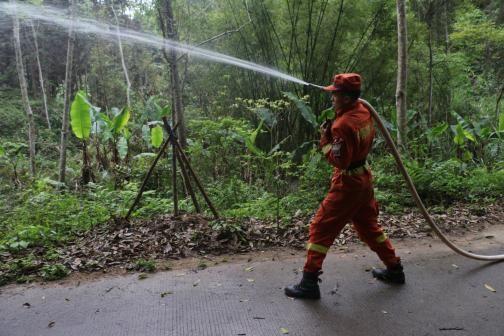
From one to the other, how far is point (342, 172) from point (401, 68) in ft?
13.0

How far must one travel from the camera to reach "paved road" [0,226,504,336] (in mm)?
2742

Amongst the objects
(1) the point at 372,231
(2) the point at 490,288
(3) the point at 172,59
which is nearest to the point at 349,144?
(1) the point at 372,231

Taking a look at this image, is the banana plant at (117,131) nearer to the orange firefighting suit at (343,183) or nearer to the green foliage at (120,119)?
the green foliage at (120,119)

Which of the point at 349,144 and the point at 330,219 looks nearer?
the point at 349,144

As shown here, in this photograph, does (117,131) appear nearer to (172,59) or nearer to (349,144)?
(172,59)

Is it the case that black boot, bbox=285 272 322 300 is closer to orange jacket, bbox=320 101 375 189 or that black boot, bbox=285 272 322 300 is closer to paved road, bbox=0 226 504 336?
paved road, bbox=0 226 504 336

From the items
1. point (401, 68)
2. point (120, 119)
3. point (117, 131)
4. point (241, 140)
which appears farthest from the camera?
point (241, 140)

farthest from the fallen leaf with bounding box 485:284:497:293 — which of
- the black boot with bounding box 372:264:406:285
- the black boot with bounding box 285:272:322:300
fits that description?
the black boot with bounding box 285:272:322:300

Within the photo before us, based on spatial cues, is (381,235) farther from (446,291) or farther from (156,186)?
(156,186)

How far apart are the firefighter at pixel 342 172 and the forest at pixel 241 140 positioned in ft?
3.49

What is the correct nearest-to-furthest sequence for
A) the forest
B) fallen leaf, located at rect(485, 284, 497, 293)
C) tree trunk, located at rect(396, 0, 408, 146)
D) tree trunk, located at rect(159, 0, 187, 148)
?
1. fallen leaf, located at rect(485, 284, 497, 293)
2. the forest
3. tree trunk, located at rect(159, 0, 187, 148)
4. tree trunk, located at rect(396, 0, 408, 146)

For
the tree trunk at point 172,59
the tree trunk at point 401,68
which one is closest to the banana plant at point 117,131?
the tree trunk at point 172,59

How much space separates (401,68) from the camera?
20.9 ft

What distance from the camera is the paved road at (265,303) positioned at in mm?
2742
